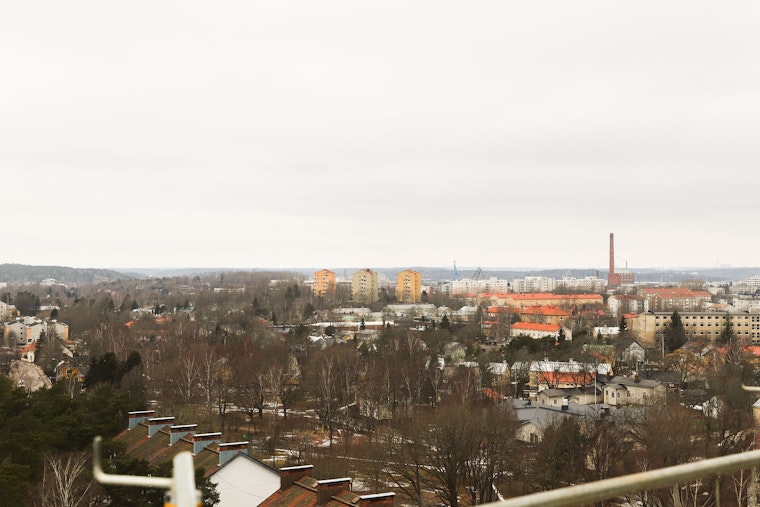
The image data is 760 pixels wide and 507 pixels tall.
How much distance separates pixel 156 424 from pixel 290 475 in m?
6.95

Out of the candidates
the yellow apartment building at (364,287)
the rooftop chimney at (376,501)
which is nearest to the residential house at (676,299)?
the yellow apartment building at (364,287)

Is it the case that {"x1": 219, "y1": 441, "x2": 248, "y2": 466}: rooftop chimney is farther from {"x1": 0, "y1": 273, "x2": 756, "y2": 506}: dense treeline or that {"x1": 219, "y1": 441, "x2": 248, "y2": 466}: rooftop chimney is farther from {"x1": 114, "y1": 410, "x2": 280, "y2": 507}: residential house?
{"x1": 0, "y1": 273, "x2": 756, "y2": 506}: dense treeline

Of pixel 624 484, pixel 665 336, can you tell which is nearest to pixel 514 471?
pixel 624 484

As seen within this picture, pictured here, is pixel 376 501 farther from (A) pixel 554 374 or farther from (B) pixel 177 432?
(A) pixel 554 374

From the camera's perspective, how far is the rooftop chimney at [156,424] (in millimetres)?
19062

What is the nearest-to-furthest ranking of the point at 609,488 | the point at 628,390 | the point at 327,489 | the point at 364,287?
1. the point at 609,488
2. the point at 327,489
3. the point at 628,390
4. the point at 364,287

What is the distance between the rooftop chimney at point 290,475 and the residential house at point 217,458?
406mm

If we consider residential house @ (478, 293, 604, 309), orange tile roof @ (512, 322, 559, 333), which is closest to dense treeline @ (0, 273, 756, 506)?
orange tile roof @ (512, 322, 559, 333)

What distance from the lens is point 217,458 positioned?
1555cm

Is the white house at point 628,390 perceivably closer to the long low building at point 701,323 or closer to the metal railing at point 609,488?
the long low building at point 701,323

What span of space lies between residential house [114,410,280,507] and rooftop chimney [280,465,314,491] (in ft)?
1.33

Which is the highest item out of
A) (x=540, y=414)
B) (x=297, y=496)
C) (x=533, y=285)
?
(x=297, y=496)

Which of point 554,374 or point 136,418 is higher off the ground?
point 136,418

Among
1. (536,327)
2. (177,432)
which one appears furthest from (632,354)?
(177,432)
